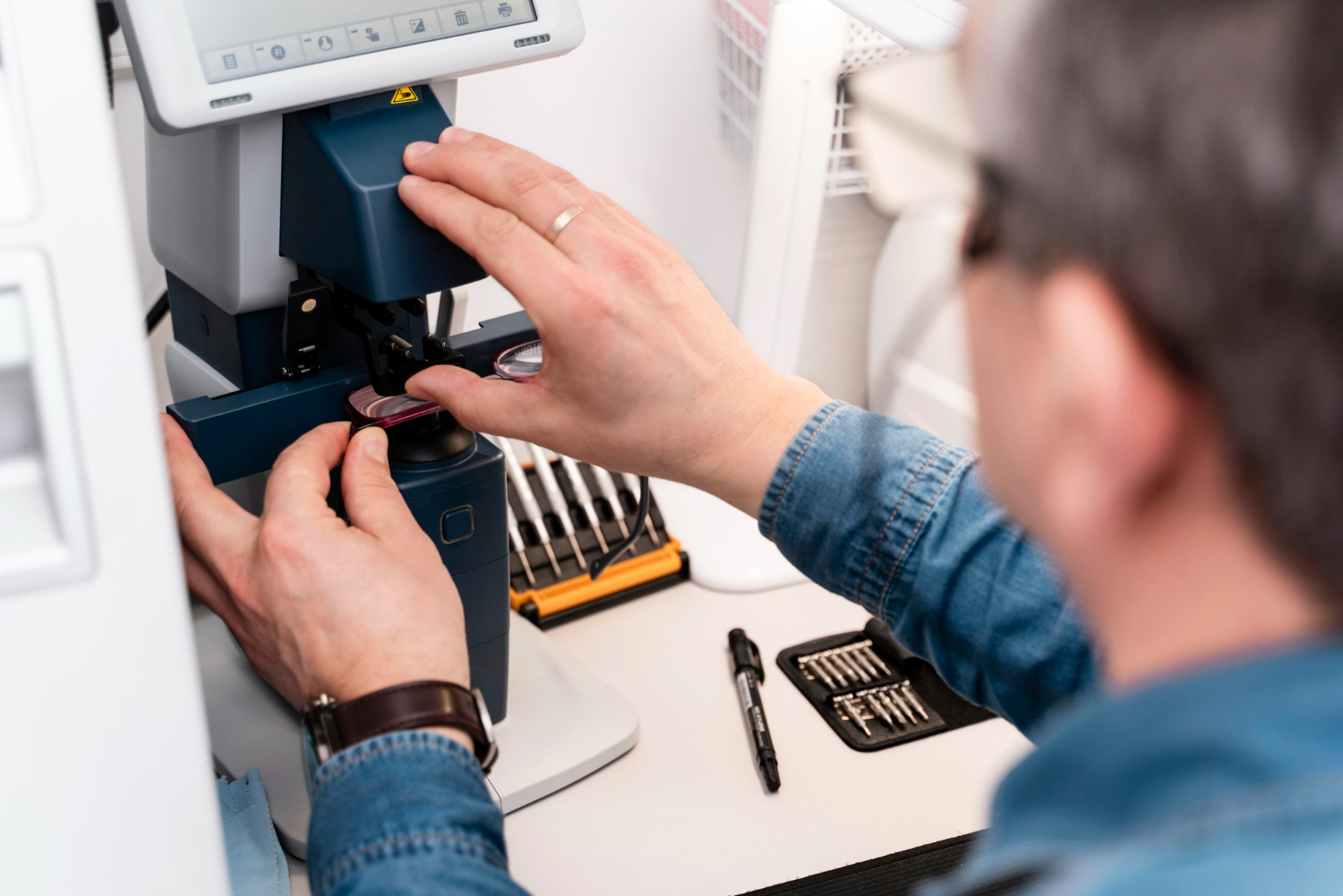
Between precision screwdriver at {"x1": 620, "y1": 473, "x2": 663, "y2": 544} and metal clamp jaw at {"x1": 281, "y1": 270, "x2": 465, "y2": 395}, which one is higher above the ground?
metal clamp jaw at {"x1": 281, "y1": 270, "x2": 465, "y2": 395}

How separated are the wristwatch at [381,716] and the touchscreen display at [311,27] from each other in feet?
1.13

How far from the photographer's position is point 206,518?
631 mm

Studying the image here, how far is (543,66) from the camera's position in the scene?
4.05 feet

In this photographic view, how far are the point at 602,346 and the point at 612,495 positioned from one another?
1.52ft

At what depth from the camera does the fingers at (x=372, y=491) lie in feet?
Answer: 2.10

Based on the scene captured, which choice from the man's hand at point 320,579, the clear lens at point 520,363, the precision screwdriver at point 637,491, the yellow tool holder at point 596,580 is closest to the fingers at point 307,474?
the man's hand at point 320,579

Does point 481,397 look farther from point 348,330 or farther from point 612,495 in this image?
point 612,495

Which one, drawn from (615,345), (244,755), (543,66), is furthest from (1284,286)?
(543,66)

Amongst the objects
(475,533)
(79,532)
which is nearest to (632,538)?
(475,533)

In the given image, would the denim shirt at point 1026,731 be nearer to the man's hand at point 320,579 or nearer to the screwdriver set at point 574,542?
the man's hand at point 320,579

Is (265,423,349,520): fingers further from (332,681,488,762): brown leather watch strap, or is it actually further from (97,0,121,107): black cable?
(97,0,121,107): black cable

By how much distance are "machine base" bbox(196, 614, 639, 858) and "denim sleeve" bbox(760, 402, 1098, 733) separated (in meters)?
0.24

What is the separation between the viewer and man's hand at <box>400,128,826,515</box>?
0.64 m

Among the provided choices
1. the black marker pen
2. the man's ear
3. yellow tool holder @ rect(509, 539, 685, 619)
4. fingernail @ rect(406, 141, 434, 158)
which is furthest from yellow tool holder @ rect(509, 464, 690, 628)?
the man's ear
